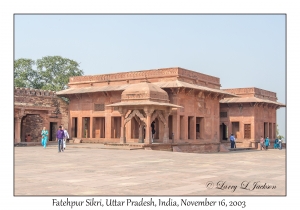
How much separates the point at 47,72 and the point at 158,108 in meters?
26.6

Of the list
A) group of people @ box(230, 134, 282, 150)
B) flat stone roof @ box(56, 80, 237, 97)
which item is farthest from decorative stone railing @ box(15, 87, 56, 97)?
group of people @ box(230, 134, 282, 150)

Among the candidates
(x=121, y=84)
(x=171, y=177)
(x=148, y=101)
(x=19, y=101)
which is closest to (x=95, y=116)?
(x=121, y=84)

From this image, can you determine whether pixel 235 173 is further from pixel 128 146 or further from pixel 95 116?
pixel 95 116

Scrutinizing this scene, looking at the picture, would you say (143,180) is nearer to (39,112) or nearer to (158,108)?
(158,108)

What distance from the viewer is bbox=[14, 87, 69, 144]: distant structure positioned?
26203mm

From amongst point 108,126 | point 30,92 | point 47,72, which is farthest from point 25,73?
point 108,126

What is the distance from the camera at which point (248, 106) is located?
33.2 metres

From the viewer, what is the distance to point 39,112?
2533 centimetres

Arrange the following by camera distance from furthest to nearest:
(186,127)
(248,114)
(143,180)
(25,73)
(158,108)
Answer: (25,73), (248,114), (186,127), (158,108), (143,180)

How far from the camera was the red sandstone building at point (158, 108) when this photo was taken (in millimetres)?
21625

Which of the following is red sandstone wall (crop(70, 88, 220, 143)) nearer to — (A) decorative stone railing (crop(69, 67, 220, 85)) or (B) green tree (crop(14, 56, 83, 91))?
(A) decorative stone railing (crop(69, 67, 220, 85))

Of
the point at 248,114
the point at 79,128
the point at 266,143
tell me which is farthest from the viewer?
the point at 248,114

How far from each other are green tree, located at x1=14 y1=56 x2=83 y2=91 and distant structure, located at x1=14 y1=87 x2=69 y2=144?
10.7 meters

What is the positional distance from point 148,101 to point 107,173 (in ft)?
35.5
